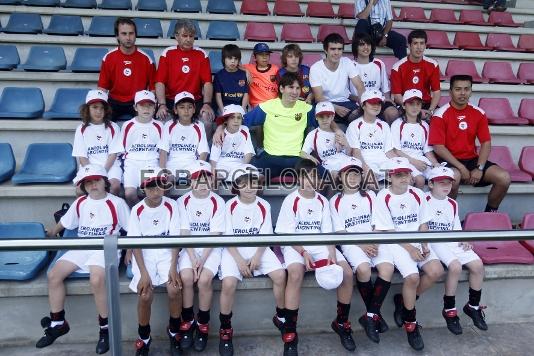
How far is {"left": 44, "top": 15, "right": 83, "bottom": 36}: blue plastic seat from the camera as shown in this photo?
589cm

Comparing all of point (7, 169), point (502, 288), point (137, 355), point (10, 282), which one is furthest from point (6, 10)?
point (502, 288)

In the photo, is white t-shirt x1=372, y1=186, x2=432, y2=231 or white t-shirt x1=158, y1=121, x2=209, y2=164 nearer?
white t-shirt x1=372, y1=186, x2=432, y2=231

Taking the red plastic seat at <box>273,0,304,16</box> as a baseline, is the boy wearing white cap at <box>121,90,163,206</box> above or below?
below

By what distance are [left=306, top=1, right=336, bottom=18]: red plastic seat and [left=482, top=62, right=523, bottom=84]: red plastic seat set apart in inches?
90.8

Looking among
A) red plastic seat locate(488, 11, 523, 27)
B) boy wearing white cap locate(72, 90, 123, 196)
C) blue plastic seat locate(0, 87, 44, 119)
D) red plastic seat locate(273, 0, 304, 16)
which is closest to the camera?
boy wearing white cap locate(72, 90, 123, 196)

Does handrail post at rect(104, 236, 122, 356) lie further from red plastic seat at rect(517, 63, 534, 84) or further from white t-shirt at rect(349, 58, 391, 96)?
red plastic seat at rect(517, 63, 534, 84)

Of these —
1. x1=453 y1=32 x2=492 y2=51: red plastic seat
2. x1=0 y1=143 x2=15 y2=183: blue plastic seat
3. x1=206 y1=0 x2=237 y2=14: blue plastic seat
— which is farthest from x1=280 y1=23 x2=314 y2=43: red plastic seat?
x1=0 y1=143 x2=15 y2=183: blue plastic seat

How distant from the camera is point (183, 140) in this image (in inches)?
155

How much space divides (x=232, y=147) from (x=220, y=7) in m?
3.67

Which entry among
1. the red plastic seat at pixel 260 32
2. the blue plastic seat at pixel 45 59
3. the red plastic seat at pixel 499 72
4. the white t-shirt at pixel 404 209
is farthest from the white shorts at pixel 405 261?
the blue plastic seat at pixel 45 59

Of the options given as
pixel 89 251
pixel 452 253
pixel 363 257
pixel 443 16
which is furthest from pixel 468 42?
pixel 89 251

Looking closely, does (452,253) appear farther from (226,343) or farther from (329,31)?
(329,31)

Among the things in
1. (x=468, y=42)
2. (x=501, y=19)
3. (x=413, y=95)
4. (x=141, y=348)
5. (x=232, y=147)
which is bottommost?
(x=141, y=348)

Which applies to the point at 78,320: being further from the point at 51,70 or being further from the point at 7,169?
the point at 51,70
